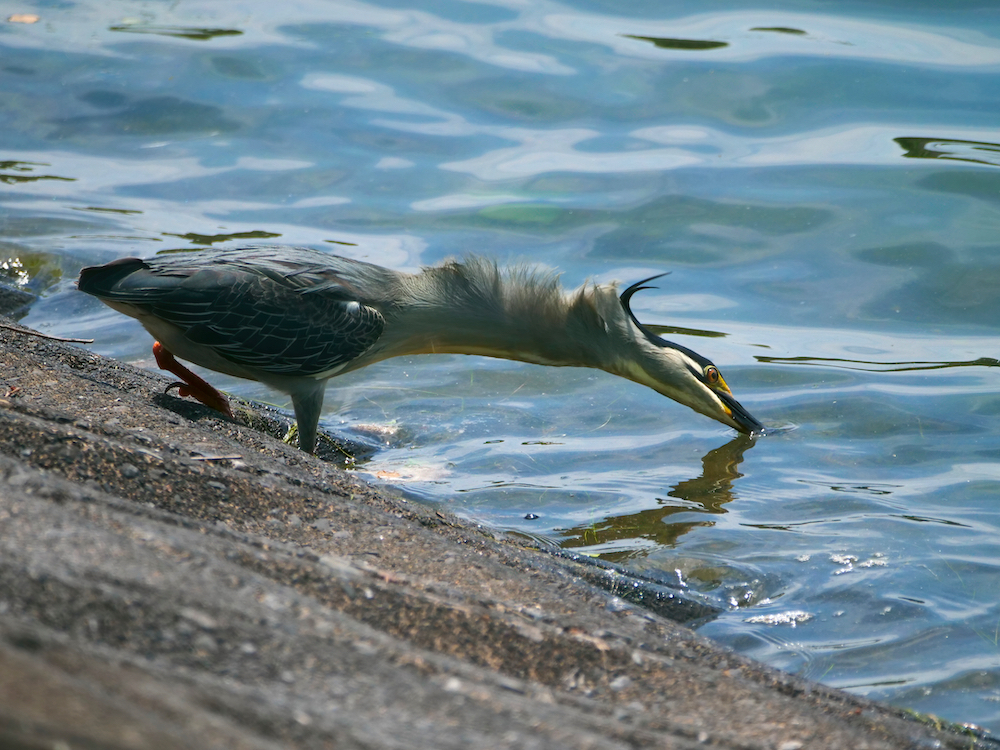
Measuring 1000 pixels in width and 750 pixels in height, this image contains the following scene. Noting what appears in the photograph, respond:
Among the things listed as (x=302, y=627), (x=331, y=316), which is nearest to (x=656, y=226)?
(x=331, y=316)

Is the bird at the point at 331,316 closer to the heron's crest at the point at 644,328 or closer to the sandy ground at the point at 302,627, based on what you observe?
the heron's crest at the point at 644,328

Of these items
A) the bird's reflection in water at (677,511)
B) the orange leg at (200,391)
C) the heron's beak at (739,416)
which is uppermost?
the orange leg at (200,391)

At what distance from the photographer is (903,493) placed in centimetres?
552

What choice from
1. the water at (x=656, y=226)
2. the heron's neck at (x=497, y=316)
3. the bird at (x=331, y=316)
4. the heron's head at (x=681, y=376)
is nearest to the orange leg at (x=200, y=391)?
the bird at (x=331, y=316)

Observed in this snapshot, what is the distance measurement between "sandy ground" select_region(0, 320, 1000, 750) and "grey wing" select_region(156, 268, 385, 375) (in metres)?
0.87

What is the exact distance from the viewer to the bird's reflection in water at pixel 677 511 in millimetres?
5016

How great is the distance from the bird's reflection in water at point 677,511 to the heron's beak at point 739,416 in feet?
0.46

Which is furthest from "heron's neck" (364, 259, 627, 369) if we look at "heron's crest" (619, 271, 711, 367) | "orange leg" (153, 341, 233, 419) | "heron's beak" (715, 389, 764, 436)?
"heron's beak" (715, 389, 764, 436)

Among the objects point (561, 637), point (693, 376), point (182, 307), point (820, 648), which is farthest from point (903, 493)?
point (182, 307)

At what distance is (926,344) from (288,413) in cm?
467

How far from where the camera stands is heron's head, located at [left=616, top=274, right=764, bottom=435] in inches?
233

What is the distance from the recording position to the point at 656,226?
9156 millimetres

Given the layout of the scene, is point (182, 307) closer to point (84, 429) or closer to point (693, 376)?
point (84, 429)

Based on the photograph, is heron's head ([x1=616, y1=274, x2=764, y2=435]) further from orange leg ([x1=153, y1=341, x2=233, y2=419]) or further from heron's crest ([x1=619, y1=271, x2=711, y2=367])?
orange leg ([x1=153, y1=341, x2=233, y2=419])
